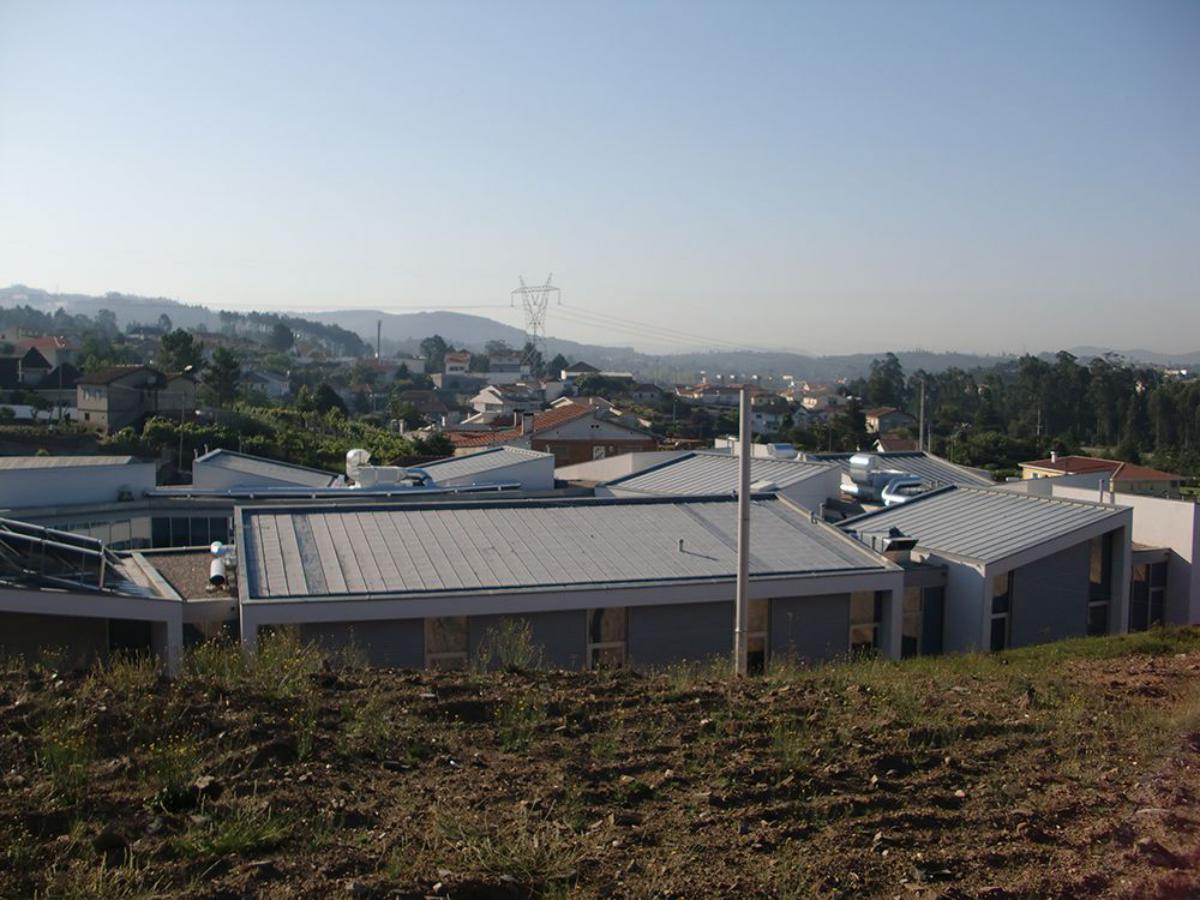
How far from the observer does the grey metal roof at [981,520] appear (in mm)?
15391

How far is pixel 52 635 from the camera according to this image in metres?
10.8

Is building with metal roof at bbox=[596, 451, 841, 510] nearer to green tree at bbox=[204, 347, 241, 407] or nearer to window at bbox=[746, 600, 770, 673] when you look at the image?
window at bbox=[746, 600, 770, 673]

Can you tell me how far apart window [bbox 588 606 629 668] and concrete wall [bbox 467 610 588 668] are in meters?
0.09

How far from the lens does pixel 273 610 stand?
35.4 ft

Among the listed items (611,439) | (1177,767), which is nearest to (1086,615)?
(1177,767)

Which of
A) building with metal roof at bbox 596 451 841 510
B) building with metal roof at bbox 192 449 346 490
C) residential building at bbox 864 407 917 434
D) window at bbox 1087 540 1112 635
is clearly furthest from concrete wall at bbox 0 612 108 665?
residential building at bbox 864 407 917 434

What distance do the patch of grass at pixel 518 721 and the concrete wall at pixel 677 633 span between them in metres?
5.63

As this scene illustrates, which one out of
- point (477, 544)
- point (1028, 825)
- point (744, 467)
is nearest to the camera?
point (1028, 825)

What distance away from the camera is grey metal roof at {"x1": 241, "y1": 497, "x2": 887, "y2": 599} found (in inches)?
468

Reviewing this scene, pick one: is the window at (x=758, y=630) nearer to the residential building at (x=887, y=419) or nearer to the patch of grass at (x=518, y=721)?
the patch of grass at (x=518, y=721)

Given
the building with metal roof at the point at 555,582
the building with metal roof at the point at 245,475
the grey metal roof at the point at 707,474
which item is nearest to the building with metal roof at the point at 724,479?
the grey metal roof at the point at 707,474

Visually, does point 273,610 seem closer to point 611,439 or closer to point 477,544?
point 477,544

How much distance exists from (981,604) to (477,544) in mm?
7035

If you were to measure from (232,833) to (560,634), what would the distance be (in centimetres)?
751
